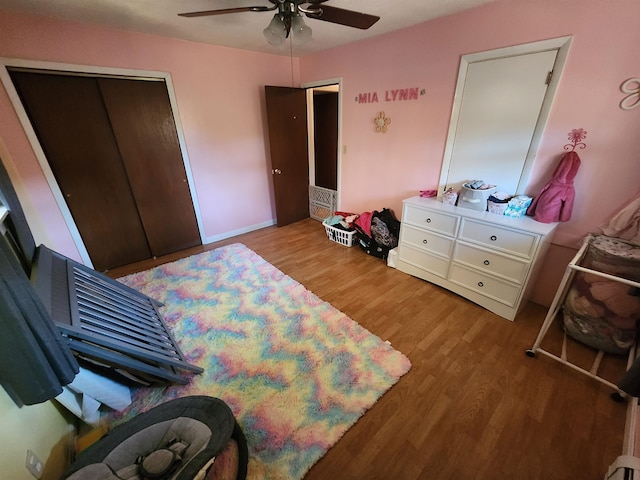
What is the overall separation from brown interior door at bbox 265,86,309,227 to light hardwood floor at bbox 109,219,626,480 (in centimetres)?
215

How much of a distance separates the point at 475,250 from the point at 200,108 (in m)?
3.35

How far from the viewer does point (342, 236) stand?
3.37m

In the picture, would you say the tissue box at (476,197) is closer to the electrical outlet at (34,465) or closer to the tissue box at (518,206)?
the tissue box at (518,206)

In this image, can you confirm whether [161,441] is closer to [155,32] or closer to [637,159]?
[637,159]

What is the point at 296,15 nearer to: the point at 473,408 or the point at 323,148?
the point at 473,408

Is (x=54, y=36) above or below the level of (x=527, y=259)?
above

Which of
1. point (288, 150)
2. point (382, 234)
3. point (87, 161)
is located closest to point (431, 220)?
point (382, 234)

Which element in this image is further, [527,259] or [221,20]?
[221,20]

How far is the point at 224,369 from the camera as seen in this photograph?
1.72 meters

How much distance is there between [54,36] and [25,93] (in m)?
0.55

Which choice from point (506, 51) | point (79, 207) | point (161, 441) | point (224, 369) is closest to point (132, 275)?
point (79, 207)

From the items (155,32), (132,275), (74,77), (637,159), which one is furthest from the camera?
(132,275)

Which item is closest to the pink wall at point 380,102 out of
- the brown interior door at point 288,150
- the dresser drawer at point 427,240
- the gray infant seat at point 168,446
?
the brown interior door at point 288,150

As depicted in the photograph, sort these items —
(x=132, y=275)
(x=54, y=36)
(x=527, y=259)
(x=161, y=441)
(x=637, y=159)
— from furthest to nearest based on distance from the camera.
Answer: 1. (x=132, y=275)
2. (x=54, y=36)
3. (x=527, y=259)
4. (x=637, y=159)
5. (x=161, y=441)
